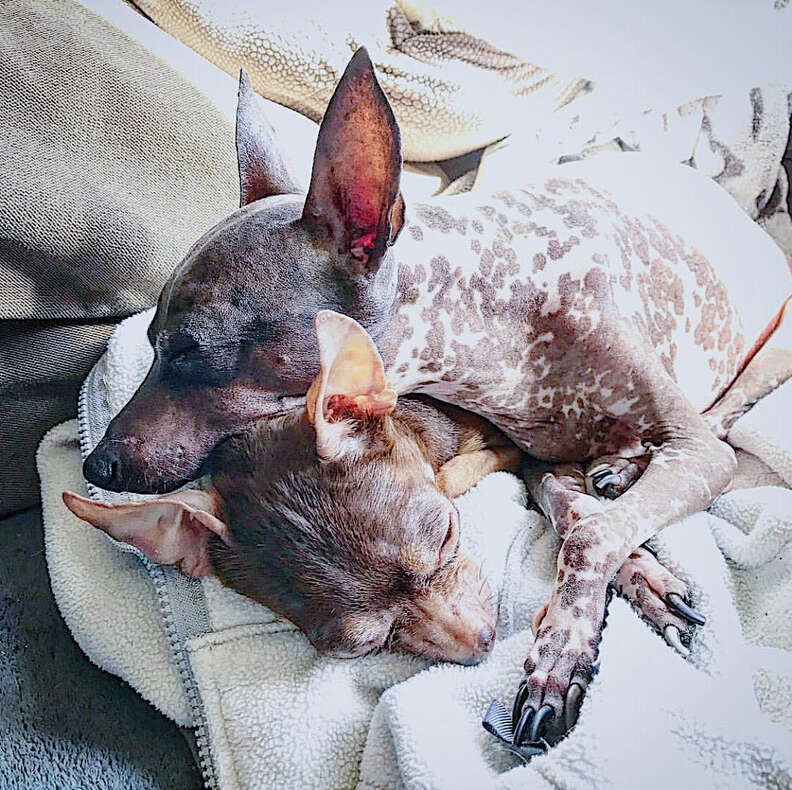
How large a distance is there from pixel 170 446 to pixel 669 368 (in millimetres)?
974

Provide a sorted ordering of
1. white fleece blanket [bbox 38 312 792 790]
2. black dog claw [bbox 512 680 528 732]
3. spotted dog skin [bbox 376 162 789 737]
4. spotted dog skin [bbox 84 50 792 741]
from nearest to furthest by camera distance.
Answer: white fleece blanket [bbox 38 312 792 790], black dog claw [bbox 512 680 528 732], spotted dog skin [bbox 84 50 792 741], spotted dog skin [bbox 376 162 789 737]

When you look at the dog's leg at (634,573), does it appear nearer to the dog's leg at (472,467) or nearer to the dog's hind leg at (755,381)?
the dog's leg at (472,467)

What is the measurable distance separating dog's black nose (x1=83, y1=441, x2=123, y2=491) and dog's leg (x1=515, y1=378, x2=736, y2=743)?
653 millimetres

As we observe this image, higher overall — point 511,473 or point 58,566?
point 511,473

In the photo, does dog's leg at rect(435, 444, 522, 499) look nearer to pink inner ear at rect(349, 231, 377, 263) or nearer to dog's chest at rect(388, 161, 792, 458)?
dog's chest at rect(388, 161, 792, 458)

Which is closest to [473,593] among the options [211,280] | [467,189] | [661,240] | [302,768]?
[302,768]

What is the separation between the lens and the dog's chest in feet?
4.94

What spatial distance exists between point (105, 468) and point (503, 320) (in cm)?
72

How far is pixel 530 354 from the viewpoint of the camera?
63.2 inches

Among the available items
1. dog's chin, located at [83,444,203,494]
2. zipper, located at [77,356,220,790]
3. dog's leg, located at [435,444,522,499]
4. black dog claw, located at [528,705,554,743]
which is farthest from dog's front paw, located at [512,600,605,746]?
dog's chin, located at [83,444,203,494]

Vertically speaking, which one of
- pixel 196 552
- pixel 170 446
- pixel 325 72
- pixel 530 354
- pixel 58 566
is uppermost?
pixel 325 72

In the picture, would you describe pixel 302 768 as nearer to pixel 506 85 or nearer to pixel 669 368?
pixel 669 368

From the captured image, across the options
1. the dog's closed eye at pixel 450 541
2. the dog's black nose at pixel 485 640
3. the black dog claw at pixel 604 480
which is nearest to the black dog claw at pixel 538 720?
the dog's black nose at pixel 485 640

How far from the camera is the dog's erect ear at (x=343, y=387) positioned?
1.09 m
